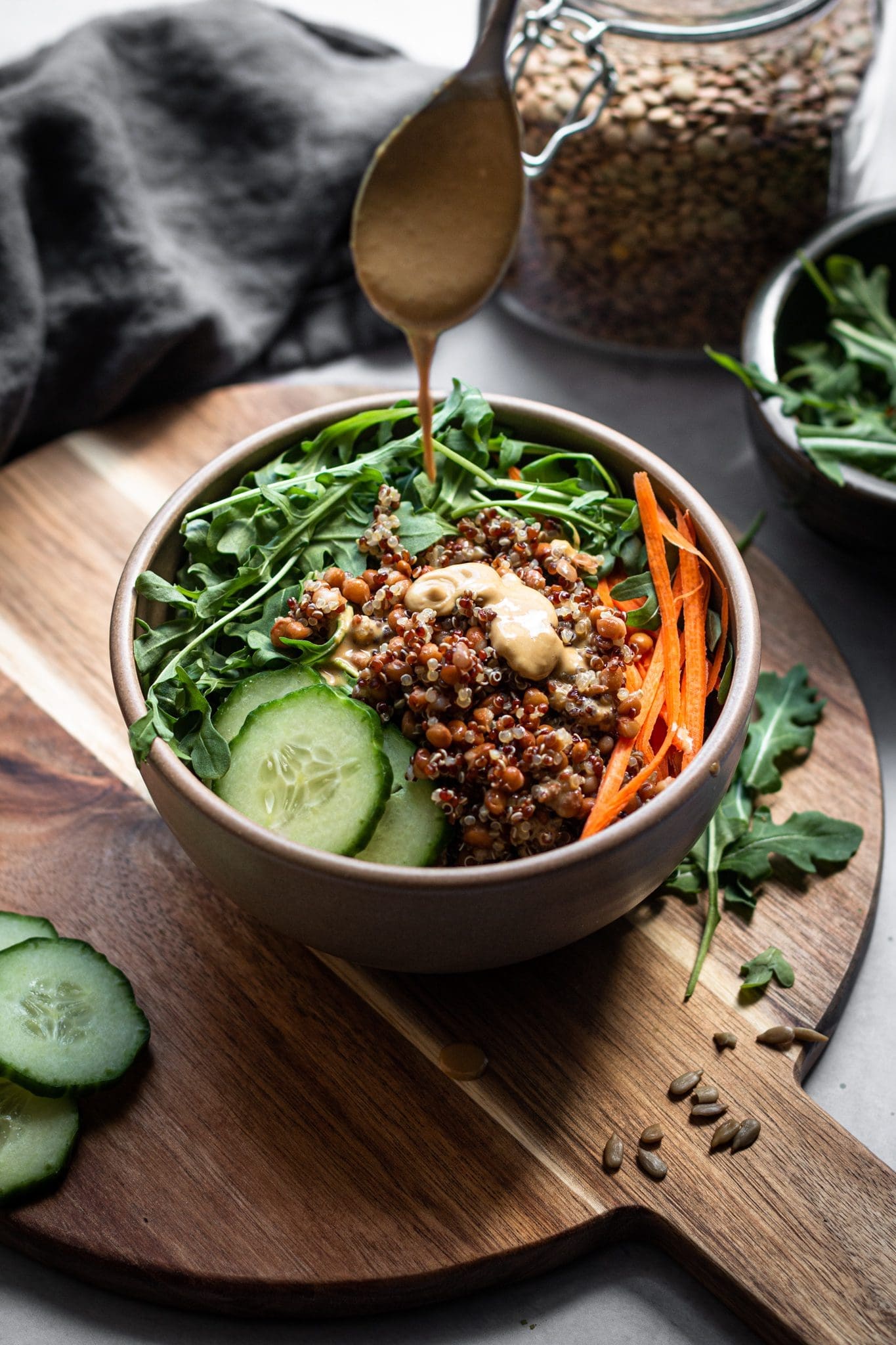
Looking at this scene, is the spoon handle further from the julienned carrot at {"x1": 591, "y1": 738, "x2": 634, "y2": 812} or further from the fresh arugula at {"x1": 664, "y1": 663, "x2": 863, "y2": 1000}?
the fresh arugula at {"x1": 664, "y1": 663, "x2": 863, "y2": 1000}

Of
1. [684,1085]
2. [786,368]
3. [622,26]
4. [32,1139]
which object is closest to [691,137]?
[622,26]

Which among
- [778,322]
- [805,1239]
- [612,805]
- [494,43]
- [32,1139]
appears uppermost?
[494,43]

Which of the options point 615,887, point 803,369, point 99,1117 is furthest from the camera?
point 803,369

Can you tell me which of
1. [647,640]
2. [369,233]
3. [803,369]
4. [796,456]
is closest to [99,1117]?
[647,640]

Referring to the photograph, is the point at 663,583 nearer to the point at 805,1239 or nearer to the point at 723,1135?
A: the point at 723,1135

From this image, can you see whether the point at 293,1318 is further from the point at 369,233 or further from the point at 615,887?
the point at 369,233

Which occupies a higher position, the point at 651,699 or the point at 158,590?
the point at 651,699

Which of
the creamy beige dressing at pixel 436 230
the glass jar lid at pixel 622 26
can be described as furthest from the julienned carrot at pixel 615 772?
the glass jar lid at pixel 622 26

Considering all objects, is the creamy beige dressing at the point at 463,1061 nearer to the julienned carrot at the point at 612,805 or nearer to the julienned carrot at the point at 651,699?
the julienned carrot at the point at 612,805
